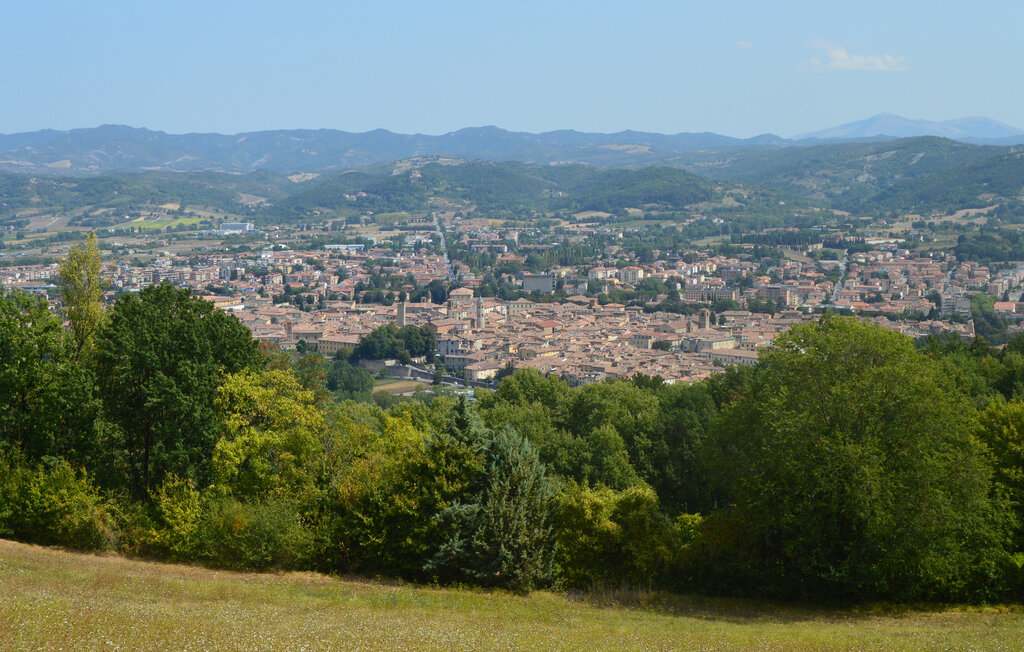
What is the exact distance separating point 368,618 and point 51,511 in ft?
19.8

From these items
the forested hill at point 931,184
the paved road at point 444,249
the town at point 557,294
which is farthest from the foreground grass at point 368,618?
the forested hill at point 931,184

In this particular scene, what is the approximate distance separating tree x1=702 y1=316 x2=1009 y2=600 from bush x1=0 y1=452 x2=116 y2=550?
339 inches

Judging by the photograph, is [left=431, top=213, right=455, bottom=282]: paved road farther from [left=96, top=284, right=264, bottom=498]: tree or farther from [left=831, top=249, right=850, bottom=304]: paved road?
[left=96, top=284, right=264, bottom=498]: tree

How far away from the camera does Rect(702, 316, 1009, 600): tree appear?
11.9 meters

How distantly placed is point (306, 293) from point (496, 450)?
279ft

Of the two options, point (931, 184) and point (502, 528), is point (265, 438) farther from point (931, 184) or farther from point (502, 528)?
point (931, 184)

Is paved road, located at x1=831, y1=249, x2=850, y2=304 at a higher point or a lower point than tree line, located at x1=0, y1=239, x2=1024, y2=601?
lower

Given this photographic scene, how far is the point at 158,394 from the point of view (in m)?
14.5

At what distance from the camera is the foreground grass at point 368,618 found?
867 centimetres

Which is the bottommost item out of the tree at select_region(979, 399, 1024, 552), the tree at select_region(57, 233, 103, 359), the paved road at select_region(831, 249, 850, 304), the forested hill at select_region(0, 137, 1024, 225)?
the paved road at select_region(831, 249, 850, 304)

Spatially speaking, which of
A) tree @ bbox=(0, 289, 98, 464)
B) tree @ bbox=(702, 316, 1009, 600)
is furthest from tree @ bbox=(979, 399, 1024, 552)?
tree @ bbox=(0, 289, 98, 464)

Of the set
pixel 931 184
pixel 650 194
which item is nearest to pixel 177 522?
pixel 931 184

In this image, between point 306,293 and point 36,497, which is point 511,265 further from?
point 36,497

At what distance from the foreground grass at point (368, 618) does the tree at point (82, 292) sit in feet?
18.0
